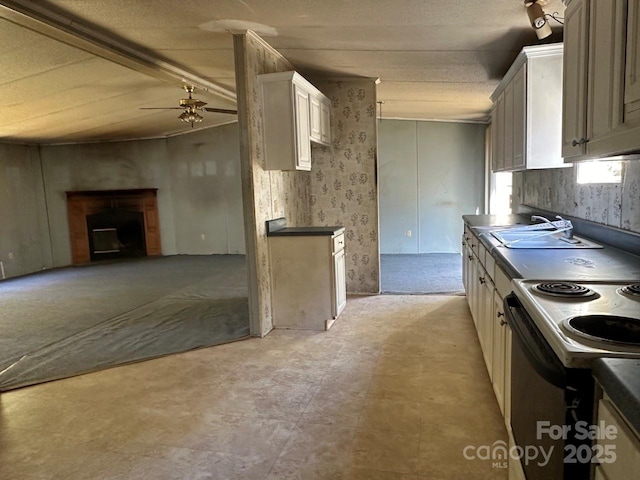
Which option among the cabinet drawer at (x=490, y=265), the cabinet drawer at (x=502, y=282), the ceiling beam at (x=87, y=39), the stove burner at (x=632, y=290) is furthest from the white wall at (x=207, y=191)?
the stove burner at (x=632, y=290)

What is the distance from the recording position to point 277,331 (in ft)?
13.5

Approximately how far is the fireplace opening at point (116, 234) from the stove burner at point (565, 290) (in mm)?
Result: 8500

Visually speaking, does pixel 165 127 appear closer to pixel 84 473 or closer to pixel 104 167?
pixel 104 167

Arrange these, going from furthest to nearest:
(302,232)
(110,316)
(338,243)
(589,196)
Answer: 1. (110,316)
2. (338,243)
3. (302,232)
4. (589,196)

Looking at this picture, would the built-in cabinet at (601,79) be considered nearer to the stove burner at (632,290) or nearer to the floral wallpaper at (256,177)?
the stove burner at (632,290)

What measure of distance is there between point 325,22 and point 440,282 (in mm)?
3587

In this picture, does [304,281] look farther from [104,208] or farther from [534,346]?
[104,208]

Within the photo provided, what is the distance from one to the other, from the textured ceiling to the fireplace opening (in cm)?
276

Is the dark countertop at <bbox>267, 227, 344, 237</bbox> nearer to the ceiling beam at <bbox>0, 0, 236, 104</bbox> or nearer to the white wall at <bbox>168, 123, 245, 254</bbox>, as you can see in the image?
the ceiling beam at <bbox>0, 0, 236, 104</bbox>

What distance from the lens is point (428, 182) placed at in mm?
8031

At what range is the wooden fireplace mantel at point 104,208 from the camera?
8562 mm

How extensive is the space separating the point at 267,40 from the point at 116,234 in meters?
6.52

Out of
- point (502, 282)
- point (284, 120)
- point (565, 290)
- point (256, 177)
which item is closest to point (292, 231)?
point (256, 177)

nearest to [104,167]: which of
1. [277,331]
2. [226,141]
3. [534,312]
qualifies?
[226,141]
